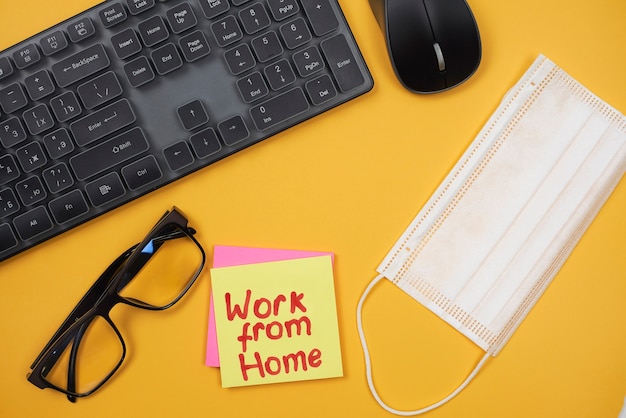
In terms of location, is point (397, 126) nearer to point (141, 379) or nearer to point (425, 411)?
point (425, 411)

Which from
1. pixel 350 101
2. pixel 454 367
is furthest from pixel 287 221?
pixel 454 367

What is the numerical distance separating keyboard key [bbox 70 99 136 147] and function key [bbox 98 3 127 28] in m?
0.09

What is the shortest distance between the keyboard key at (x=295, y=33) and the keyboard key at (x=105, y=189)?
9.6 inches

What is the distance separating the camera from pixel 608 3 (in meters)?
0.68

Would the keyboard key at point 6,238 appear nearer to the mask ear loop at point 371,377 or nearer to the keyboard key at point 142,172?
the keyboard key at point 142,172

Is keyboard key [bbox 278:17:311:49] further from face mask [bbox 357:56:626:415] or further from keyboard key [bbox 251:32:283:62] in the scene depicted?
face mask [bbox 357:56:626:415]

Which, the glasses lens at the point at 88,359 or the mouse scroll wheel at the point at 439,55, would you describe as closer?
the mouse scroll wheel at the point at 439,55

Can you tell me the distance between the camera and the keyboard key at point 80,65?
0.65 m

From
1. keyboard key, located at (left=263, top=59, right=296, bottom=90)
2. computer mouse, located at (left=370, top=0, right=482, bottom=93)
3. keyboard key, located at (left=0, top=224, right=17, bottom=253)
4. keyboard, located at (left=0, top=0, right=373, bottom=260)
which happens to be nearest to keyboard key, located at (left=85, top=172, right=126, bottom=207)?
keyboard, located at (left=0, top=0, right=373, bottom=260)

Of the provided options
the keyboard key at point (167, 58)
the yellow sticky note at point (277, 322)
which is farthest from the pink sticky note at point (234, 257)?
the keyboard key at point (167, 58)

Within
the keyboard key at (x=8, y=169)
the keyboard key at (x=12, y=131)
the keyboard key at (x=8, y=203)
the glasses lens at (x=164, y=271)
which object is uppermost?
the keyboard key at (x=12, y=131)

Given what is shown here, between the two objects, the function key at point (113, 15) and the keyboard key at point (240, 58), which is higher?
the function key at point (113, 15)

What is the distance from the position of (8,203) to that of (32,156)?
61mm

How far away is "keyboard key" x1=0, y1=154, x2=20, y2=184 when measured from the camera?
663 mm
